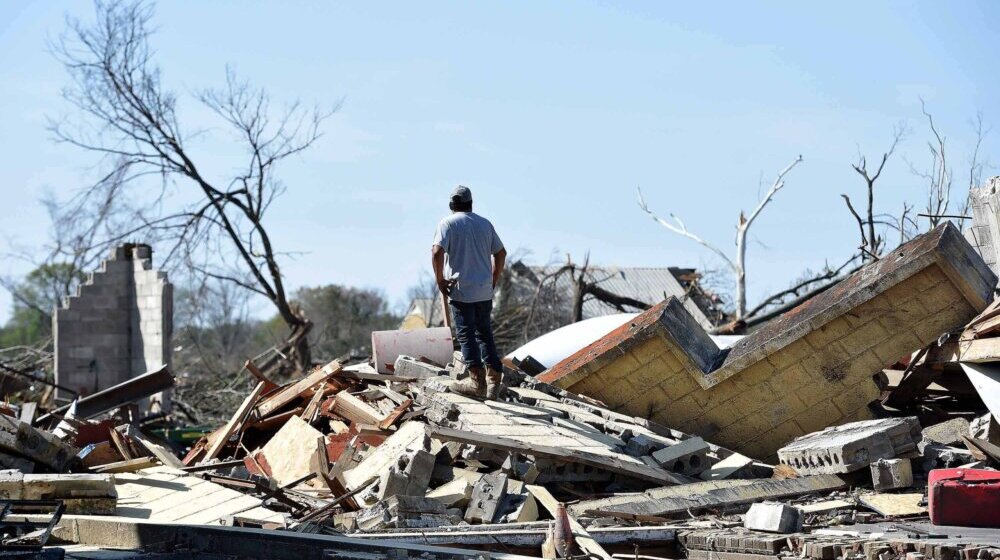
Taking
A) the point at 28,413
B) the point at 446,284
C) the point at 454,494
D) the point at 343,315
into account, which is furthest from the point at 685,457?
the point at 343,315

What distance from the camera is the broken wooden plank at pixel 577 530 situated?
5.84m

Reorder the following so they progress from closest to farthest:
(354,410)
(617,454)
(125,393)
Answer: (617,454), (354,410), (125,393)

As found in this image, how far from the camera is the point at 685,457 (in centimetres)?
862

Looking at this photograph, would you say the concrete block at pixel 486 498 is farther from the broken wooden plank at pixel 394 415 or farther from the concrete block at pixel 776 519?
the broken wooden plank at pixel 394 415

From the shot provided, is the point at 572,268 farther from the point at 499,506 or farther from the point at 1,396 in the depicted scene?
the point at 499,506

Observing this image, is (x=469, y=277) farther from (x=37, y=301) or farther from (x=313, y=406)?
(x=37, y=301)

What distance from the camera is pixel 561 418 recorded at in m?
9.34

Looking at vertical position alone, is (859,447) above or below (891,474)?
above

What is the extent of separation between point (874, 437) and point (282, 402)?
547cm

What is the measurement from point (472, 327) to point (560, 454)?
1.55 meters

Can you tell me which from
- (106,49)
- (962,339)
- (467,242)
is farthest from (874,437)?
(106,49)

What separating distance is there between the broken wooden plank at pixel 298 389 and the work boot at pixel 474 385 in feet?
6.36

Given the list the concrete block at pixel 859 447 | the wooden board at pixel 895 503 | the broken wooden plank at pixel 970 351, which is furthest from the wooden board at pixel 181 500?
the broken wooden plank at pixel 970 351

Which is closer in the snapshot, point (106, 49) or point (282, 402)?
point (282, 402)
